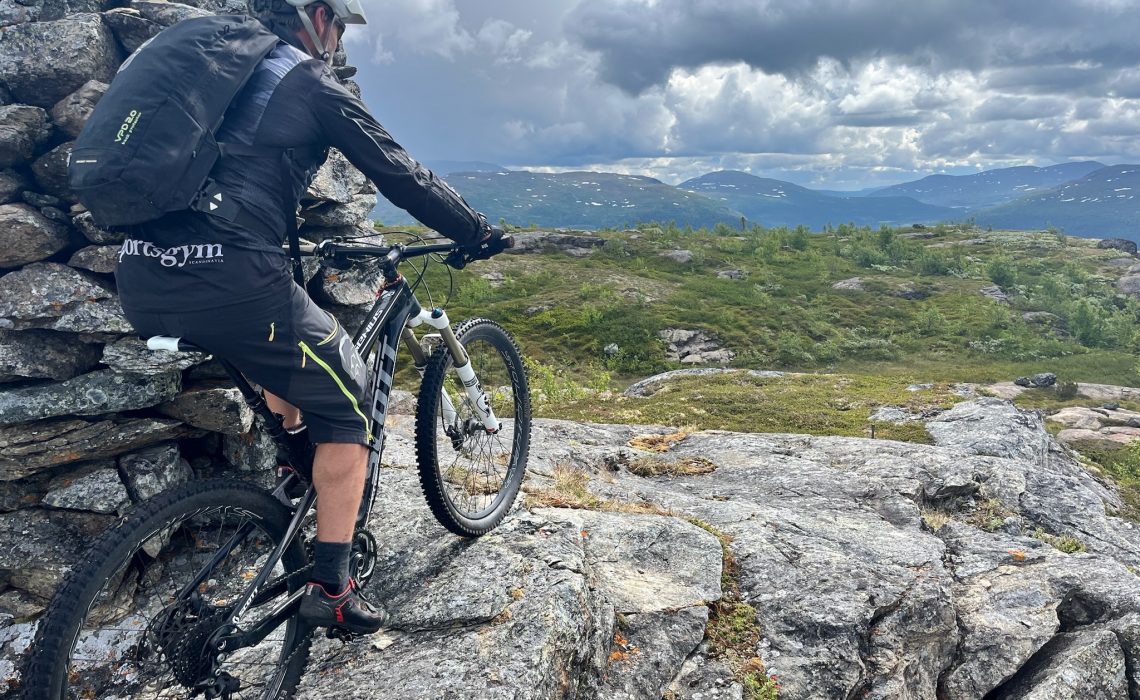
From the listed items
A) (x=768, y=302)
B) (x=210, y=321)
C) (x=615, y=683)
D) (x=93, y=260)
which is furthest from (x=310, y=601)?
(x=768, y=302)

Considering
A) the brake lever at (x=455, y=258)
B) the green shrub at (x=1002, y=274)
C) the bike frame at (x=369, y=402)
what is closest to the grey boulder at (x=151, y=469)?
the bike frame at (x=369, y=402)

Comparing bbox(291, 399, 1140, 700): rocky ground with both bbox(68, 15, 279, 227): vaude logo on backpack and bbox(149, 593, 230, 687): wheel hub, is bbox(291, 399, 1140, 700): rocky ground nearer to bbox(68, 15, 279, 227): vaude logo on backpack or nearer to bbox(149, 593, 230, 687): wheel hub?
bbox(149, 593, 230, 687): wheel hub

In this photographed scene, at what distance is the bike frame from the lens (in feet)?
14.8

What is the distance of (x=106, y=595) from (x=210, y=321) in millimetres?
1840

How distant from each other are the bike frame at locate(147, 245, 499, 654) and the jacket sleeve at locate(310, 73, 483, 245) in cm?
82

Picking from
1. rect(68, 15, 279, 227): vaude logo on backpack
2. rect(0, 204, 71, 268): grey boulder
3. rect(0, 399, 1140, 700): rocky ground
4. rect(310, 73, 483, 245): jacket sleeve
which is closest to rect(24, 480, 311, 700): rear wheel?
rect(0, 399, 1140, 700): rocky ground

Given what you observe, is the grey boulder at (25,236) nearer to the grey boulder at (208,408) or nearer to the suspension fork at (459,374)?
the grey boulder at (208,408)

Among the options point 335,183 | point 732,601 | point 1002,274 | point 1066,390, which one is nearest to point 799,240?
point 1002,274

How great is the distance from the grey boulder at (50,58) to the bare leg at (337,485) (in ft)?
20.2

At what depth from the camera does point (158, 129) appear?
398 centimetres

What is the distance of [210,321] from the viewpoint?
434cm

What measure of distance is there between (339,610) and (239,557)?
0.94 m

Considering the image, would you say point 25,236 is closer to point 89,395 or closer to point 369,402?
point 89,395

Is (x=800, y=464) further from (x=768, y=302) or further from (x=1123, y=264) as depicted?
(x=1123, y=264)
